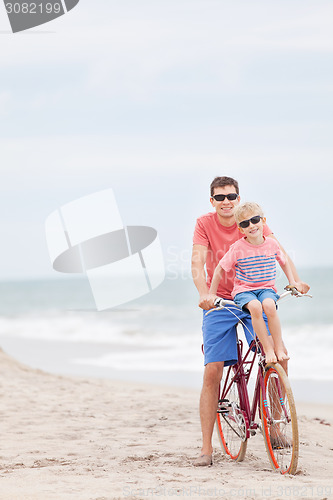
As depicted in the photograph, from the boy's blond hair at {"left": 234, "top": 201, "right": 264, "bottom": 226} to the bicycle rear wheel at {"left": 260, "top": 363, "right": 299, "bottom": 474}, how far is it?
94 centimetres

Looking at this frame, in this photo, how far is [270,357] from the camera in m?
4.00

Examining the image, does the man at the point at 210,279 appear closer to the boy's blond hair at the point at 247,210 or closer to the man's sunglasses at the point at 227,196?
the man's sunglasses at the point at 227,196

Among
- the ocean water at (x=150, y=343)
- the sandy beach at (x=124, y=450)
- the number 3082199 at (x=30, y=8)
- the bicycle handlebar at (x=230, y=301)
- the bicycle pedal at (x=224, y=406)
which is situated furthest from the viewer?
the ocean water at (x=150, y=343)

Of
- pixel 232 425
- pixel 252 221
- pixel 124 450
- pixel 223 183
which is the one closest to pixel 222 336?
pixel 232 425

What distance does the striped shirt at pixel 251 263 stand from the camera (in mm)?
4113

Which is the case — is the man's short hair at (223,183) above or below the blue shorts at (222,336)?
above

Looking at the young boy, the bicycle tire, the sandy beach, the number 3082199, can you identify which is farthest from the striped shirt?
the number 3082199

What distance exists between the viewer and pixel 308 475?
4.18 meters

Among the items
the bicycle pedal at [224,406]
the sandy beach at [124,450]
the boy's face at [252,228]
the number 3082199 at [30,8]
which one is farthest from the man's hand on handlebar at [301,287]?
the number 3082199 at [30,8]

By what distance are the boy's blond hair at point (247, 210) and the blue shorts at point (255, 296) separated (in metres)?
0.46

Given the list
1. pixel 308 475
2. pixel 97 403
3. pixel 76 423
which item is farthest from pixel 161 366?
pixel 308 475

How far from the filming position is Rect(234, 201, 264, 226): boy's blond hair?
409 centimetres

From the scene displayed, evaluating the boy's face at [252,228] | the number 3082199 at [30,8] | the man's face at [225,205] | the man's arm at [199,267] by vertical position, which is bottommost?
the man's arm at [199,267]

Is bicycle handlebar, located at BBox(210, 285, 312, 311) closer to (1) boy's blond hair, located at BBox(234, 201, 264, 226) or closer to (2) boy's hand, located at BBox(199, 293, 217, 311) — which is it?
(2) boy's hand, located at BBox(199, 293, 217, 311)
